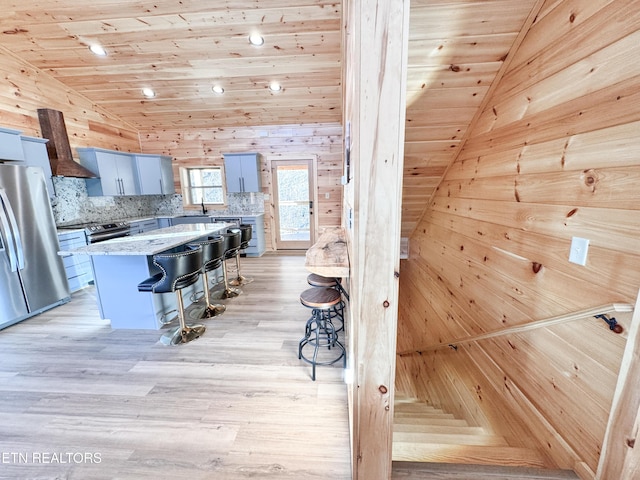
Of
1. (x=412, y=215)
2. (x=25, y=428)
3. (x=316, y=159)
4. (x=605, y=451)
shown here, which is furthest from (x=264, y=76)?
(x=605, y=451)

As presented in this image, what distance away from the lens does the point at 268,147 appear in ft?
18.7

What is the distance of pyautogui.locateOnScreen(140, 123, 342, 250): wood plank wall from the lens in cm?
555

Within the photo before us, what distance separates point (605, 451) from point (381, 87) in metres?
1.81

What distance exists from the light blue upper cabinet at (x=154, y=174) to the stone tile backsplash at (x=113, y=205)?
48 cm

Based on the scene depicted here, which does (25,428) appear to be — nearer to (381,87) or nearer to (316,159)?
(381,87)

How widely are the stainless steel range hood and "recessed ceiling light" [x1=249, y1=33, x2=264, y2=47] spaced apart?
10.6 feet

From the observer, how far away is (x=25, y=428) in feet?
5.42

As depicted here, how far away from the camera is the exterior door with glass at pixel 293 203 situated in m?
5.80

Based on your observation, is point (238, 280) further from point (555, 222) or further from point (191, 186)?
point (555, 222)

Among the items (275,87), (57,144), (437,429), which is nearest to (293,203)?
(275,87)

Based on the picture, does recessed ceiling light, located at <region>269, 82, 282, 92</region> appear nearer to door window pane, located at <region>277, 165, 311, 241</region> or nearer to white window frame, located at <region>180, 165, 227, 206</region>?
door window pane, located at <region>277, 165, 311, 241</region>

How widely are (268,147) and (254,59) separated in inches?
78.0

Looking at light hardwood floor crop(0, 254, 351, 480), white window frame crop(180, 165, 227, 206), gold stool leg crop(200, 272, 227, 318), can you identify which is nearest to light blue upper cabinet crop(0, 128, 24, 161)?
light hardwood floor crop(0, 254, 351, 480)

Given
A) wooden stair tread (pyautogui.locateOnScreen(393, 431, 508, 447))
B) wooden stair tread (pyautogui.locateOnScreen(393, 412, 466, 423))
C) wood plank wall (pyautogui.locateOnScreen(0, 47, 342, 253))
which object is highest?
wood plank wall (pyautogui.locateOnScreen(0, 47, 342, 253))
